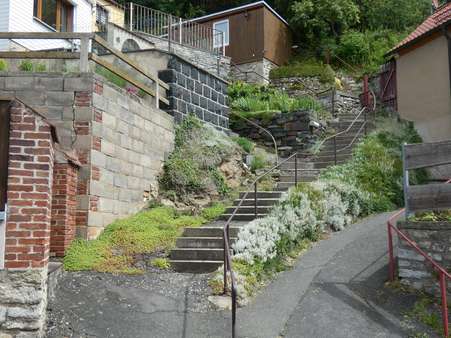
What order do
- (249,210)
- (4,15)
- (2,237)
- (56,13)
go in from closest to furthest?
(2,237) → (249,210) → (4,15) → (56,13)

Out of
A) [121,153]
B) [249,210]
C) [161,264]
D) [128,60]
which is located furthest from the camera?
[249,210]

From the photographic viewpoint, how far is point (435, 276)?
726 centimetres

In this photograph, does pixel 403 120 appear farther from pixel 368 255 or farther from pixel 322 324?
pixel 322 324

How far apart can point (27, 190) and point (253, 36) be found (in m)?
19.9

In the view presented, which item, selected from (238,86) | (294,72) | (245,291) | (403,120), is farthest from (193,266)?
(294,72)

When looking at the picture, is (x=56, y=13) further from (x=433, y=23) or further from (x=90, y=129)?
(x=433, y=23)

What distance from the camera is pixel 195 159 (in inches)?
466

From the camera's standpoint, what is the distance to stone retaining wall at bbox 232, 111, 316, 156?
1570 centimetres

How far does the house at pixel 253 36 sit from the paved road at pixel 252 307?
17.1 metres

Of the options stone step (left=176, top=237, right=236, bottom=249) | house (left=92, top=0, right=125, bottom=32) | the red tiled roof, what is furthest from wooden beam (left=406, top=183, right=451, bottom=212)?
house (left=92, top=0, right=125, bottom=32)

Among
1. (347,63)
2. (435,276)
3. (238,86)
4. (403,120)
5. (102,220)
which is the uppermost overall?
(347,63)

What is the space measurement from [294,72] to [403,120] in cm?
737

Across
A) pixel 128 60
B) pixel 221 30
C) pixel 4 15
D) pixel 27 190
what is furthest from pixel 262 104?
pixel 27 190

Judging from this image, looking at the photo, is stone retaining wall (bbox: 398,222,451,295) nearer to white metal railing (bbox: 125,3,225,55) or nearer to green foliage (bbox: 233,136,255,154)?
green foliage (bbox: 233,136,255,154)
